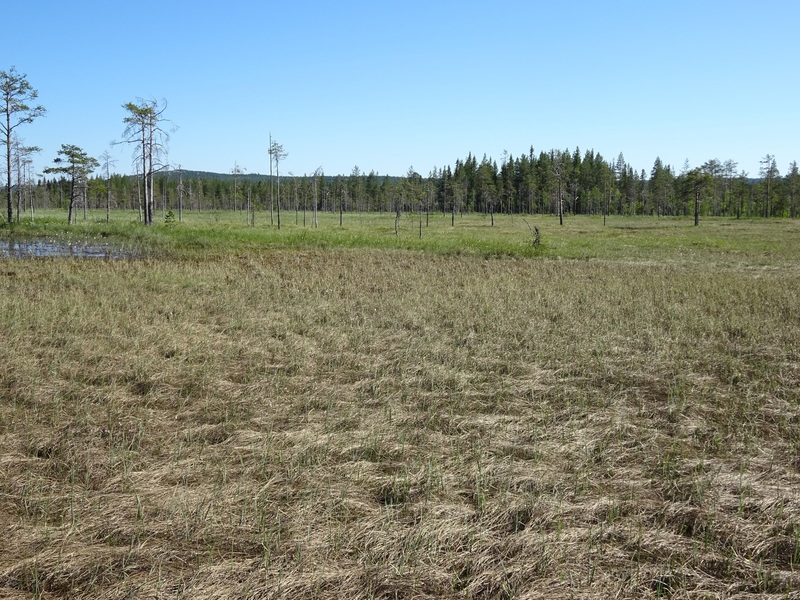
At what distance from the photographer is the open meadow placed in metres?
3.54

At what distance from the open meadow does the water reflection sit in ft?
34.2

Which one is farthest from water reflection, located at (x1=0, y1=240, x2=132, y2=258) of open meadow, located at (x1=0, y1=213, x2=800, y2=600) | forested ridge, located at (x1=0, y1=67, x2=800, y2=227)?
forested ridge, located at (x1=0, y1=67, x2=800, y2=227)

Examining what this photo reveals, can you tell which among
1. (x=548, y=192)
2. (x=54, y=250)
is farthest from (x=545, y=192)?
(x=54, y=250)

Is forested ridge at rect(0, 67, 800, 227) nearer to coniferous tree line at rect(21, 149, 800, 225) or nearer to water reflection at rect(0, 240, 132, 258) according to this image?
coniferous tree line at rect(21, 149, 800, 225)

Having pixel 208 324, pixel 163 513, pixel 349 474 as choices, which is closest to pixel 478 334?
pixel 208 324

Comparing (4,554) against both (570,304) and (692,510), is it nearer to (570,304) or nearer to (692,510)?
(692,510)

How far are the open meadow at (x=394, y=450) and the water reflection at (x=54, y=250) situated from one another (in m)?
10.4

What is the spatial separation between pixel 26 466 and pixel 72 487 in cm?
71

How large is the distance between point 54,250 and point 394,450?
79.1 ft

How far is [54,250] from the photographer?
79.0 feet

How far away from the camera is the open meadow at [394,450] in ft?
11.6

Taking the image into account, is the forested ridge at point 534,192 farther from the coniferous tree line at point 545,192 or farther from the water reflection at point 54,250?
the water reflection at point 54,250

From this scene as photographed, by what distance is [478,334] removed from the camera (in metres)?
10.4

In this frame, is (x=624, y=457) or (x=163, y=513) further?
(x=624, y=457)
